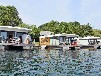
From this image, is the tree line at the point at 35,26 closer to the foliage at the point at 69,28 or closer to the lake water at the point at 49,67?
the foliage at the point at 69,28

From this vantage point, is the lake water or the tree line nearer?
the lake water

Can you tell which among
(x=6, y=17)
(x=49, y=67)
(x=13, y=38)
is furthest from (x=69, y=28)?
(x=49, y=67)

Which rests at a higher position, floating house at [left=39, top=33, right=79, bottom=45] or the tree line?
the tree line

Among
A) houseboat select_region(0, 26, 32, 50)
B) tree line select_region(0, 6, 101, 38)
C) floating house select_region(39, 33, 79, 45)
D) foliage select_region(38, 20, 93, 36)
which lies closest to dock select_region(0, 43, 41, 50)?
houseboat select_region(0, 26, 32, 50)

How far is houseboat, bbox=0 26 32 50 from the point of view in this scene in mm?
61388

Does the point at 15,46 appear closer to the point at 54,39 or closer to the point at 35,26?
the point at 54,39

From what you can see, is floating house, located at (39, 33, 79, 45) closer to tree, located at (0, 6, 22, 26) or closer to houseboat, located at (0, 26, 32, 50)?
houseboat, located at (0, 26, 32, 50)

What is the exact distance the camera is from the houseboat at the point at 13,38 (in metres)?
61.4

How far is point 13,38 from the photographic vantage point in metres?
67.9

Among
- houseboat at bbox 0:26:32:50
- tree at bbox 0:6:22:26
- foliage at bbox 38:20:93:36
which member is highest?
tree at bbox 0:6:22:26

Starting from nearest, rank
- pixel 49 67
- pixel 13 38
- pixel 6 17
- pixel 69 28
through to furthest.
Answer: pixel 49 67, pixel 13 38, pixel 6 17, pixel 69 28

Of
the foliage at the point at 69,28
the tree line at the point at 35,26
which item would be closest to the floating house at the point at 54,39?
the tree line at the point at 35,26

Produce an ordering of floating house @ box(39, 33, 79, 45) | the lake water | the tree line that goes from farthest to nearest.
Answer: the tree line, floating house @ box(39, 33, 79, 45), the lake water

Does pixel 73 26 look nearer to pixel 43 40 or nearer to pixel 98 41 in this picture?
pixel 98 41
